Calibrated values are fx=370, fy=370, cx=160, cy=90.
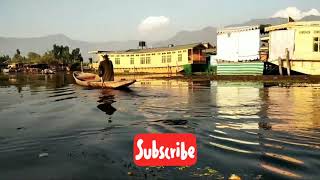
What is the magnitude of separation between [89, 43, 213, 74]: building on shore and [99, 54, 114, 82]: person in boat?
26809mm

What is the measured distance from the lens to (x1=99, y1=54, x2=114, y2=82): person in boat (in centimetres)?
2530

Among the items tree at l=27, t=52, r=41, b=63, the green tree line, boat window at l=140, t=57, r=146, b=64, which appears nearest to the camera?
boat window at l=140, t=57, r=146, b=64

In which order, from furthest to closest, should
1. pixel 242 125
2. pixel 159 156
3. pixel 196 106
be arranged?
pixel 196 106 < pixel 242 125 < pixel 159 156

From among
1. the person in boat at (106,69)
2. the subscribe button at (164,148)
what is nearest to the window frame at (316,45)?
the person in boat at (106,69)

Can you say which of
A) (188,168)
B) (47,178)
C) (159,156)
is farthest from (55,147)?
(159,156)

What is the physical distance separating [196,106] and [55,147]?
28.4ft

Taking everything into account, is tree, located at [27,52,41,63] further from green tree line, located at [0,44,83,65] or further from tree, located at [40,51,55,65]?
tree, located at [40,51,55,65]

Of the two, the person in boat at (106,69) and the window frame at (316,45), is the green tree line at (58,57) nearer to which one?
the window frame at (316,45)

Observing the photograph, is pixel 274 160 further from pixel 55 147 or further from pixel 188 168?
pixel 55 147

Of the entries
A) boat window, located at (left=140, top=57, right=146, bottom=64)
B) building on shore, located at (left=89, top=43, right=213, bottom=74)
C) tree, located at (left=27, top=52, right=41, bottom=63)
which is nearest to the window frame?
building on shore, located at (left=89, top=43, right=213, bottom=74)

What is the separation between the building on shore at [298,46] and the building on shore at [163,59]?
1648 centimetres

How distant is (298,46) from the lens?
37188mm

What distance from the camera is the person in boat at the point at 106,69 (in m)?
25.3

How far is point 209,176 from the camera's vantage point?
245 inches
